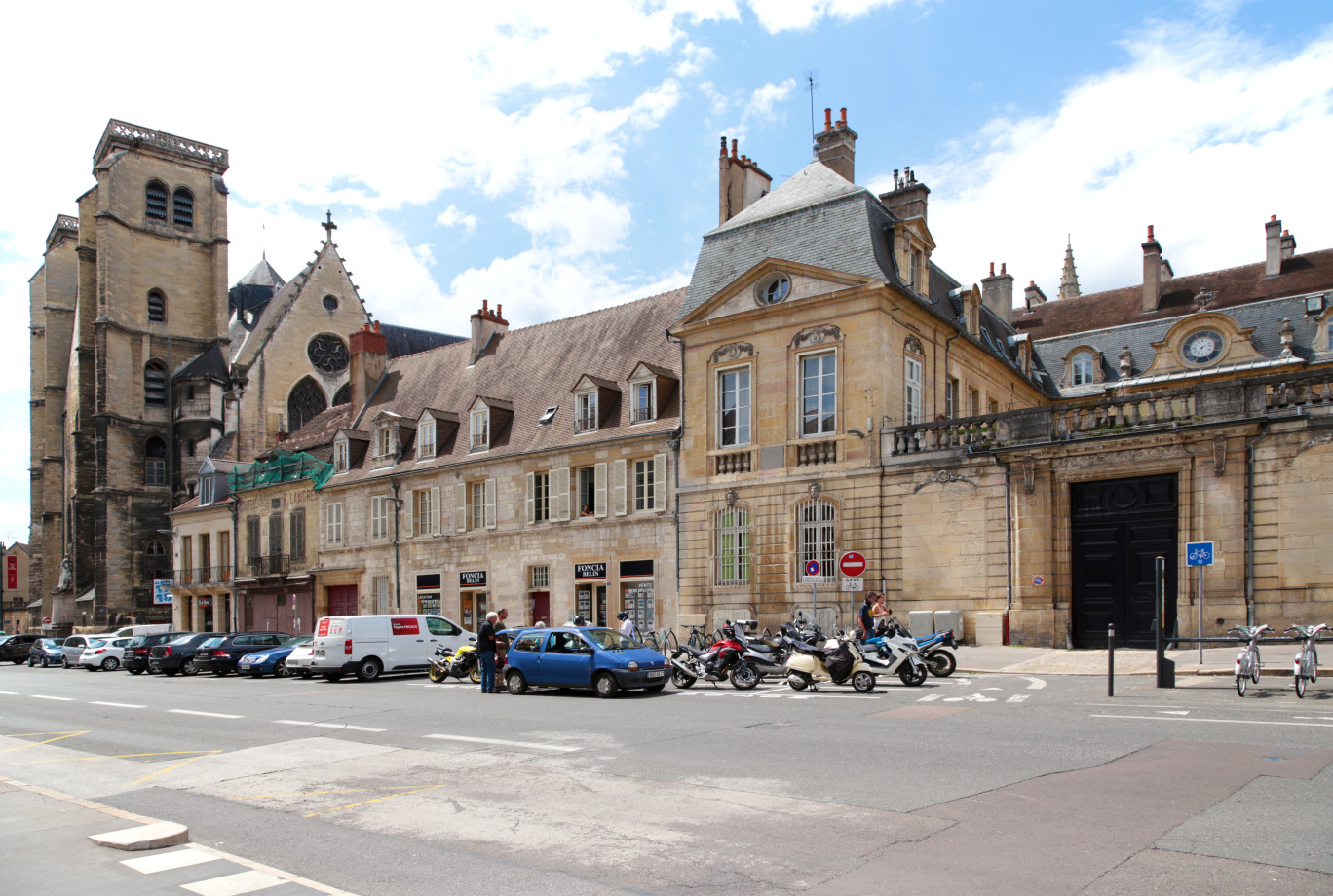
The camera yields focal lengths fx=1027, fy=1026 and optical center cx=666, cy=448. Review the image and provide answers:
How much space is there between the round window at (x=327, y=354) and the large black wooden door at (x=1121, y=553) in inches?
1655

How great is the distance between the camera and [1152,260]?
132ft

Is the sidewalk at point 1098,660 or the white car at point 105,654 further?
the white car at point 105,654

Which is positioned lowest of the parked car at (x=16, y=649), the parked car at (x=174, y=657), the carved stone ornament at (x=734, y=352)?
the parked car at (x=16, y=649)

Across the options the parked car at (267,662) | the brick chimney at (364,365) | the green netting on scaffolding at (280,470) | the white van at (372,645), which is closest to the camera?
the white van at (372,645)

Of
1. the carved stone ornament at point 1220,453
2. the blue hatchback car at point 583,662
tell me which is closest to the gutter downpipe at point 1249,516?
the carved stone ornament at point 1220,453

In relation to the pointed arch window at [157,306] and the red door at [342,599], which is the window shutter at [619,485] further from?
the pointed arch window at [157,306]

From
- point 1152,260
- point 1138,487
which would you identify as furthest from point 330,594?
point 1152,260

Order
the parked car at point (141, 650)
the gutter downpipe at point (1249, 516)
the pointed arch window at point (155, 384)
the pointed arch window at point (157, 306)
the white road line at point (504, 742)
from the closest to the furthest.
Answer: the white road line at point (504, 742), the gutter downpipe at point (1249, 516), the parked car at point (141, 650), the pointed arch window at point (155, 384), the pointed arch window at point (157, 306)

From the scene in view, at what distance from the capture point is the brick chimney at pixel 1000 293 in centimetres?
3872

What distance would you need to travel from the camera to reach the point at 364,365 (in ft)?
136

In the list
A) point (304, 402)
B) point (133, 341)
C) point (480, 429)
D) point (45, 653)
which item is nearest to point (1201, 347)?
point (480, 429)

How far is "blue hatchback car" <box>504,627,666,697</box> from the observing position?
16.8 m

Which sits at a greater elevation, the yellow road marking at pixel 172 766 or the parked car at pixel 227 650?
the yellow road marking at pixel 172 766

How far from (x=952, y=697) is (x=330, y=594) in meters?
29.3
